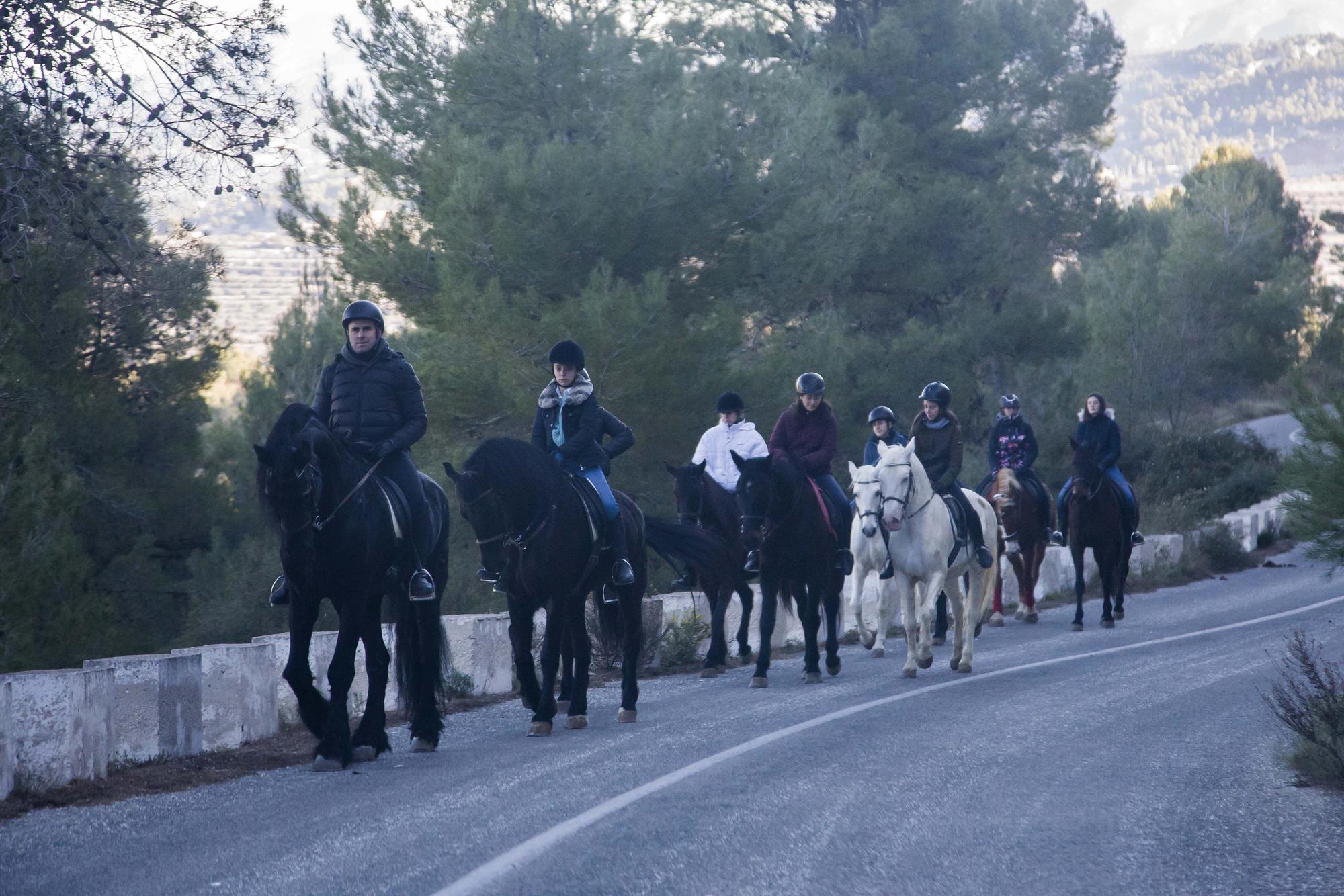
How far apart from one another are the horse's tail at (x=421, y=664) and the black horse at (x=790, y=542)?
3.86 meters

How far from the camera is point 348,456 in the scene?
9.09 meters

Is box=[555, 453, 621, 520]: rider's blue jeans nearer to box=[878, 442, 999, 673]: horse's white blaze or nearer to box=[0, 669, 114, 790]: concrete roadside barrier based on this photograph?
box=[878, 442, 999, 673]: horse's white blaze

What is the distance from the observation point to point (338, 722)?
8.87 meters

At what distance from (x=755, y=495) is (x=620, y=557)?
2634 millimetres

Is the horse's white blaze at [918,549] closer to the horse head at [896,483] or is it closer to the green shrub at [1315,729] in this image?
the horse head at [896,483]

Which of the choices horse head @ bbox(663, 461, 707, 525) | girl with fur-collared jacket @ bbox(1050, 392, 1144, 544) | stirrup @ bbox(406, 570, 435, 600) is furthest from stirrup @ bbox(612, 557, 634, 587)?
girl with fur-collared jacket @ bbox(1050, 392, 1144, 544)

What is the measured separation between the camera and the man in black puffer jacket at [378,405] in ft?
31.1

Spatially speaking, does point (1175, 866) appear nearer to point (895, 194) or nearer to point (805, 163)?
point (805, 163)

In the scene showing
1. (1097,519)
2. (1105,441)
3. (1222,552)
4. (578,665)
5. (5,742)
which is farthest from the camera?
(1222,552)

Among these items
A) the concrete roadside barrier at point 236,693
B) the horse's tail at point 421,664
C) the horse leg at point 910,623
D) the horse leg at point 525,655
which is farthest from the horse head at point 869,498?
the concrete roadside barrier at point 236,693

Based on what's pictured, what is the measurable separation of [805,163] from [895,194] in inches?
305

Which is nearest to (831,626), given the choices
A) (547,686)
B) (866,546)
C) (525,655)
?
(866,546)

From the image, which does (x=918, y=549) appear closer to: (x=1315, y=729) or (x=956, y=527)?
(x=956, y=527)

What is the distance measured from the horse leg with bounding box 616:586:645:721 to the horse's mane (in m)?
1.22
